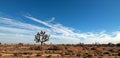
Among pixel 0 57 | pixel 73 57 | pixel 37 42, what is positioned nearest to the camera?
pixel 0 57

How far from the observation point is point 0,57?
70.7ft

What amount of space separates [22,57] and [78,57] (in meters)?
6.38

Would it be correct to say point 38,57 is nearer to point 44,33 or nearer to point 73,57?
point 73,57

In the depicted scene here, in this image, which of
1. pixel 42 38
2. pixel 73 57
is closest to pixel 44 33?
pixel 42 38

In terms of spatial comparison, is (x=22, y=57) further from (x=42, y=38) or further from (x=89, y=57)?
(x=42, y=38)

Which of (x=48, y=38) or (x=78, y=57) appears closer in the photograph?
(x=78, y=57)

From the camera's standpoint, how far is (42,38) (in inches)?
2618

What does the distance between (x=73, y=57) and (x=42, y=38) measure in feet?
144

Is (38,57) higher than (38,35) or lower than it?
lower

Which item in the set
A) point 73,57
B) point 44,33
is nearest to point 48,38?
point 44,33

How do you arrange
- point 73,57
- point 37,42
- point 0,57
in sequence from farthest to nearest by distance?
point 37,42 < point 73,57 < point 0,57

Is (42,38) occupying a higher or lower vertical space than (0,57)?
higher

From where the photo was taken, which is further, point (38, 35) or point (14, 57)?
point (38, 35)

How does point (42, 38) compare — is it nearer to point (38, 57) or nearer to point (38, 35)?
point (38, 35)
